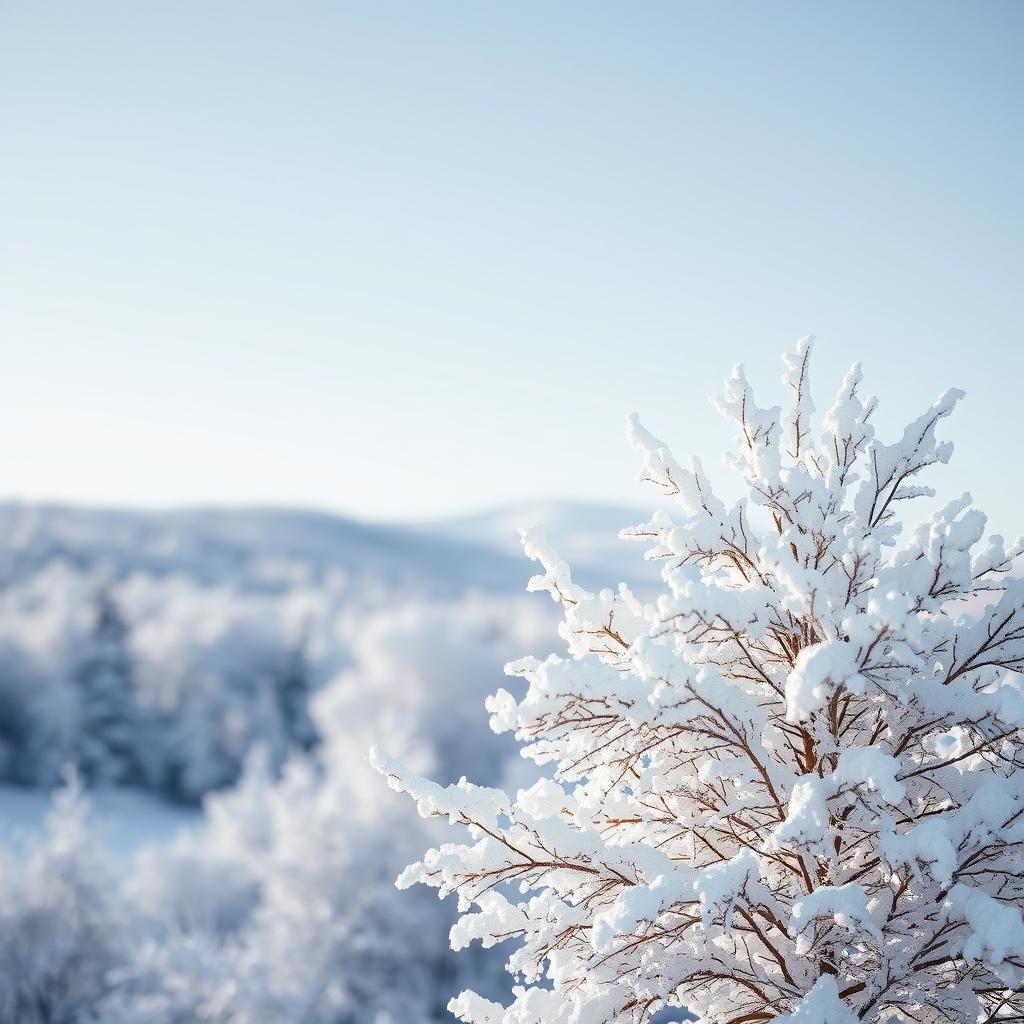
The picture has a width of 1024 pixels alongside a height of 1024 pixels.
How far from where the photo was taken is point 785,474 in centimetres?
390

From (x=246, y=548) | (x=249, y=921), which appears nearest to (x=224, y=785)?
(x=249, y=921)

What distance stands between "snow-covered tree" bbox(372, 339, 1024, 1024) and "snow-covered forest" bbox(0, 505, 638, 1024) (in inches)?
503

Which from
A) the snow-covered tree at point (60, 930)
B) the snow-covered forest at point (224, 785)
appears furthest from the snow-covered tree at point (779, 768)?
the snow-covered tree at point (60, 930)

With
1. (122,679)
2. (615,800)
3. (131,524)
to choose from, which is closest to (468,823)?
(615,800)

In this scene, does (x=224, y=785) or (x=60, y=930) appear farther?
(x=224, y=785)

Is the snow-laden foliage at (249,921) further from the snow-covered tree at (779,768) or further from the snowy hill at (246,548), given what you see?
the snowy hill at (246,548)

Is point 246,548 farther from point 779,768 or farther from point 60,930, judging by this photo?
point 779,768

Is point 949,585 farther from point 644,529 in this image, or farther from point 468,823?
point 468,823

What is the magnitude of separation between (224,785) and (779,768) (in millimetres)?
47404

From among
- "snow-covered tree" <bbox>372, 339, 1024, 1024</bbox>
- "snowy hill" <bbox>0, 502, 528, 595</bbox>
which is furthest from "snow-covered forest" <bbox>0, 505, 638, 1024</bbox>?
"snow-covered tree" <bbox>372, 339, 1024, 1024</bbox>

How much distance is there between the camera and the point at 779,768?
3910 mm

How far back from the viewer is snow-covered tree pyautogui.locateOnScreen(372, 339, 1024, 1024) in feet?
11.1

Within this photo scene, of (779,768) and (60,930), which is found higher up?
(779,768)

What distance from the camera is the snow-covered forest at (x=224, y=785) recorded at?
16031 mm
